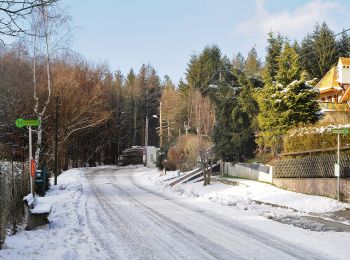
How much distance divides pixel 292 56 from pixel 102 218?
61.9ft

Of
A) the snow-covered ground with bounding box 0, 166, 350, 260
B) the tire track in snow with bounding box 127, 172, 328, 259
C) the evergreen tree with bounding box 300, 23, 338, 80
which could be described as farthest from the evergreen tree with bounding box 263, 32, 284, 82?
the evergreen tree with bounding box 300, 23, 338, 80

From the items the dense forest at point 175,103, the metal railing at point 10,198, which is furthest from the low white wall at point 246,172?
the metal railing at point 10,198

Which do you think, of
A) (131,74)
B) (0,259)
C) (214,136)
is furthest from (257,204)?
(131,74)

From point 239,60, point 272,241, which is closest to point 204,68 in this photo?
point 239,60

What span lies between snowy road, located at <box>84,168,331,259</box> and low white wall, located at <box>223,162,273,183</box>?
33.7 ft

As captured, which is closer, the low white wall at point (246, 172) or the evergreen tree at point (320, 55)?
the low white wall at point (246, 172)

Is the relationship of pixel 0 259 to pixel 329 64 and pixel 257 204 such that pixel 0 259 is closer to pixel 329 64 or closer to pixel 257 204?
pixel 257 204

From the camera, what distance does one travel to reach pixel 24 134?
42969 millimetres

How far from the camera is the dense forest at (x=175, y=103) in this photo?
2744 cm

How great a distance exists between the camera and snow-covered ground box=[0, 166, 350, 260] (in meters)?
9.12

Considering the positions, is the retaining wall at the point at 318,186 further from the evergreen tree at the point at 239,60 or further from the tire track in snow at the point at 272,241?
the evergreen tree at the point at 239,60

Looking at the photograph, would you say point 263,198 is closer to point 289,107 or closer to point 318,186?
point 318,186

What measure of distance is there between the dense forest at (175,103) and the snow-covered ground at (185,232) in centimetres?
441

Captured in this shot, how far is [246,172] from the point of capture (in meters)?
30.7
